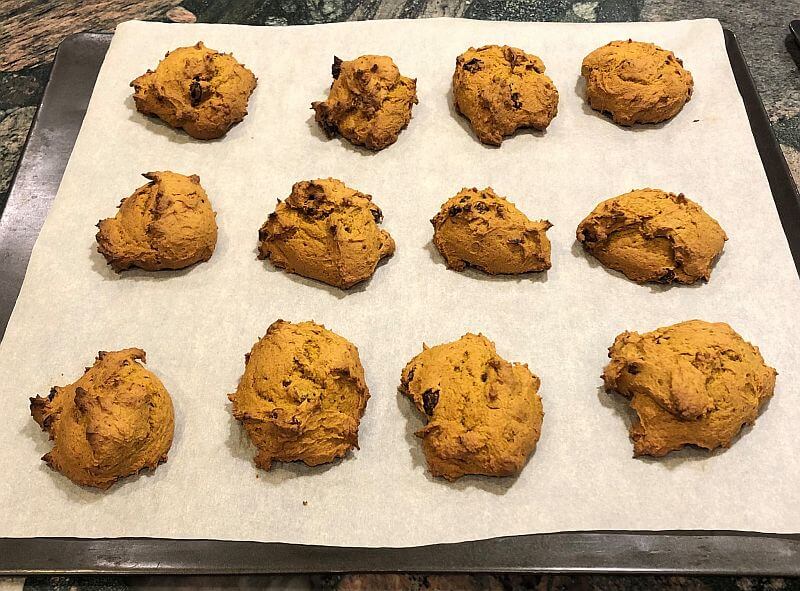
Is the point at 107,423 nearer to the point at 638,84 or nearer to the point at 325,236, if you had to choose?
the point at 325,236

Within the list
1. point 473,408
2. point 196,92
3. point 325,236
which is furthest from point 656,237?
point 196,92

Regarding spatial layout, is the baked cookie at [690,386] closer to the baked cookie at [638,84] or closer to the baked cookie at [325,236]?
the baked cookie at [325,236]

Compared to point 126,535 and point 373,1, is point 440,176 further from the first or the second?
point 126,535

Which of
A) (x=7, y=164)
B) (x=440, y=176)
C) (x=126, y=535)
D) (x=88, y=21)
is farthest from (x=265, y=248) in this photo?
(x=88, y=21)

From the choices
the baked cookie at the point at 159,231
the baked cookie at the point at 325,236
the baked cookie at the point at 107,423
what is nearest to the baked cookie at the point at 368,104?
the baked cookie at the point at 325,236

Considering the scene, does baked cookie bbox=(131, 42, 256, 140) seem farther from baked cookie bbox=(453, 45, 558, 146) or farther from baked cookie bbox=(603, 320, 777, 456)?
baked cookie bbox=(603, 320, 777, 456)
